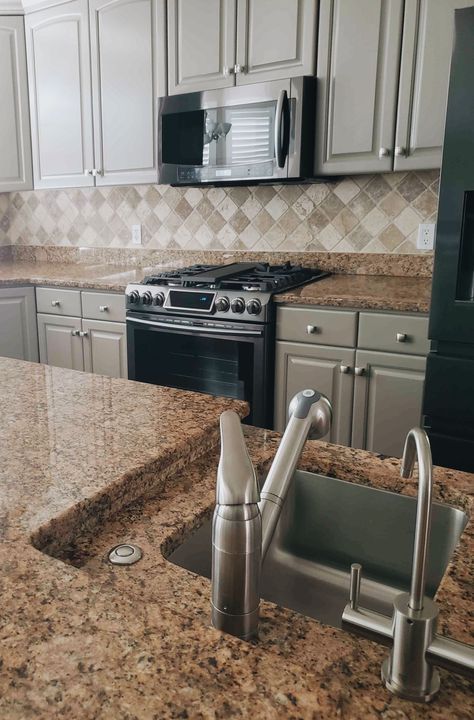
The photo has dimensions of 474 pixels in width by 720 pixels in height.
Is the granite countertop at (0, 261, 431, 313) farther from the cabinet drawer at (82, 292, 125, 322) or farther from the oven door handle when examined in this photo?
the oven door handle

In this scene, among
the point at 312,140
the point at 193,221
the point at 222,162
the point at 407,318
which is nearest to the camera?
the point at 407,318

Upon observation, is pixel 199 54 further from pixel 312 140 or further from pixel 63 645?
pixel 63 645

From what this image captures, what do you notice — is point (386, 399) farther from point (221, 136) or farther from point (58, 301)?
point (58, 301)

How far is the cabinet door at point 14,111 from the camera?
138 inches

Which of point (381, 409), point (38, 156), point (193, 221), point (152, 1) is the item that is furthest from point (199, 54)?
point (381, 409)

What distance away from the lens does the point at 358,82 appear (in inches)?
99.7

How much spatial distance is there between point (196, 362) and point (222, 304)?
14.1 inches

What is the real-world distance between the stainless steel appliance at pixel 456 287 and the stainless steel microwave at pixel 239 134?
0.81 m

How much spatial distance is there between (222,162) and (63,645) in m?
2.60

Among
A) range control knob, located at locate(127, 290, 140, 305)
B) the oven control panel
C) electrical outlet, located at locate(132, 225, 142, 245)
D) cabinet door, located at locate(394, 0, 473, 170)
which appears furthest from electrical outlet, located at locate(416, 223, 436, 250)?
electrical outlet, located at locate(132, 225, 142, 245)

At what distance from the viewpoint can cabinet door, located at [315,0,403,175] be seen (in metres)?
2.45

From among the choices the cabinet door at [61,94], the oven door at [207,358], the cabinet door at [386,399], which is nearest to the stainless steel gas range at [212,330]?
the oven door at [207,358]

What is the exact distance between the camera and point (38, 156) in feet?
11.8

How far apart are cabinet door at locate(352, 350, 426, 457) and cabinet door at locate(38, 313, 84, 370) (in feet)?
5.24
